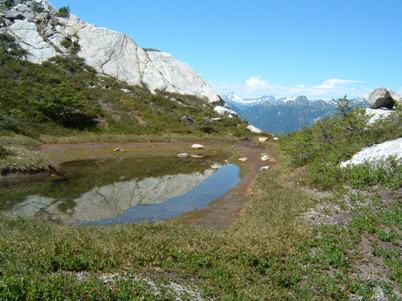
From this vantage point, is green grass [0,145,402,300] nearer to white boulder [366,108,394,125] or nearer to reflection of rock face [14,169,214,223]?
reflection of rock face [14,169,214,223]

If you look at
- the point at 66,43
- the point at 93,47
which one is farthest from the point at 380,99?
the point at 66,43

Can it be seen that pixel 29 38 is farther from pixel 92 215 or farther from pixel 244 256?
pixel 244 256

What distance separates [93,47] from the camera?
78.4m

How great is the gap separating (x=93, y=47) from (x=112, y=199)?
57.5m

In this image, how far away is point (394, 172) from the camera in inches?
916

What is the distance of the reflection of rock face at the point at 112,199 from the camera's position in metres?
23.1

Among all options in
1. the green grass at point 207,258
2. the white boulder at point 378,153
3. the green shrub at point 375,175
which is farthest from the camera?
the white boulder at point 378,153

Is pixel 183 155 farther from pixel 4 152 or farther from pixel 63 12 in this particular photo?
pixel 63 12

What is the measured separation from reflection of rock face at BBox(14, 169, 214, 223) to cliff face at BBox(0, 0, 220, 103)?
4577 cm

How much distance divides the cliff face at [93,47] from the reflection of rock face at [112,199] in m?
45.8

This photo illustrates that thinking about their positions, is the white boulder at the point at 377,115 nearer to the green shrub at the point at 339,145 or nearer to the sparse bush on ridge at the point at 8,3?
the green shrub at the point at 339,145

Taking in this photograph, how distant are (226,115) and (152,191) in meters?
44.5

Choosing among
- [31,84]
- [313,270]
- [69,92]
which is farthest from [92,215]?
[31,84]

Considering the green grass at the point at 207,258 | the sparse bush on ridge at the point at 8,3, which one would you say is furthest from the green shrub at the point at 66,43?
the green grass at the point at 207,258
